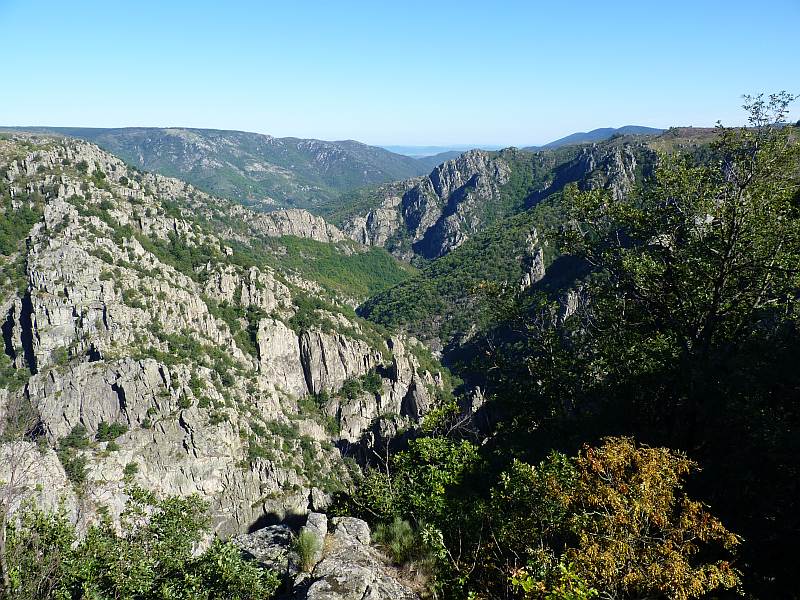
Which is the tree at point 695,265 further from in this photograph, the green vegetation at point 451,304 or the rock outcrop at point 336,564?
the green vegetation at point 451,304

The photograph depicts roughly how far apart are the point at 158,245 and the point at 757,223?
385 feet

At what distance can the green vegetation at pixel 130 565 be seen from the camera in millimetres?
10328

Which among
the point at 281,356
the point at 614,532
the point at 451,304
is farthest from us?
the point at 451,304

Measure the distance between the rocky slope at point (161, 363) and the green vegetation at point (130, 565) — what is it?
4445cm

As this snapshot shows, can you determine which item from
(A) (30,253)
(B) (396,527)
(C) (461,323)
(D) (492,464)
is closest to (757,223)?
(D) (492,464)

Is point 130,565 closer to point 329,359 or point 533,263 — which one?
point 329,359

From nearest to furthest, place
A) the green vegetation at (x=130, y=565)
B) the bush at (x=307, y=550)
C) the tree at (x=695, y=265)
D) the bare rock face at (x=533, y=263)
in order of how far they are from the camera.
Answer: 1. the green vegetation at (x=130, y=565)
2. the bush at (x=307, y=550)
3. the tree at (x=695, y=265)
4. the bare rock face at (x=533, y=263)

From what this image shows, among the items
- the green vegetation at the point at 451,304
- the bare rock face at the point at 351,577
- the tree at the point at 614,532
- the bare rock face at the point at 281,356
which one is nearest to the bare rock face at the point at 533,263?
the green vegetation at the point at 451,304

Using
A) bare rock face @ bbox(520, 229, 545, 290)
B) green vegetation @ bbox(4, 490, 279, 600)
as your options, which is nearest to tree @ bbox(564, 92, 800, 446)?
green vegetation @ bbox(4, 490, 279, 600)

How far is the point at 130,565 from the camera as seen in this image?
10898 millimetres

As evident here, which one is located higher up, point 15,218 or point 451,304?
point 15,218

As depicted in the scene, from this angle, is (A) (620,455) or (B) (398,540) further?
(B) (398,540)

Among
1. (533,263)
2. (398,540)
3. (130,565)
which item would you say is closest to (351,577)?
(398,540)

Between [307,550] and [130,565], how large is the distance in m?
4.18
